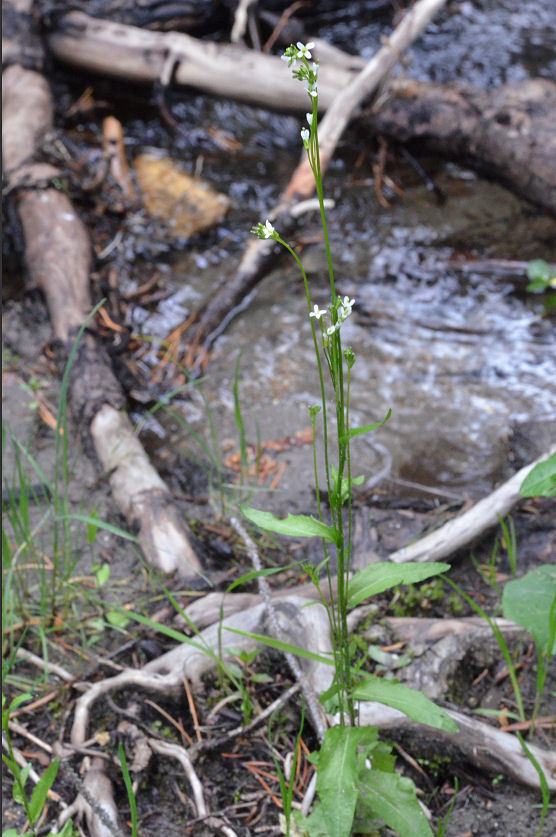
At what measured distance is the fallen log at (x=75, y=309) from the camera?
2.92m

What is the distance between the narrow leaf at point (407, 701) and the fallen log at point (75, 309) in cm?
99

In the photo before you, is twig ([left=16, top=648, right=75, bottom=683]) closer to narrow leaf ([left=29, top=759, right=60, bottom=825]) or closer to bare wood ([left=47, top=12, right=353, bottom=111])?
narrow leaf ([left=29, top=759, right=60, bottom=825])

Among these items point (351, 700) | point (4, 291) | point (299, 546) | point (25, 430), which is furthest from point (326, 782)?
point (4, 291)

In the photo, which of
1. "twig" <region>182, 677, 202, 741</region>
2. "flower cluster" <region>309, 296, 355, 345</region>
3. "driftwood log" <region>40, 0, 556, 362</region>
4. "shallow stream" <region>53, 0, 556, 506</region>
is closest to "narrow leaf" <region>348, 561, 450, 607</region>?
"flower cluster" <region>309, 296, 355, 345</region>

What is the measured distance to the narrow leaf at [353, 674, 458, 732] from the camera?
1.54 meters

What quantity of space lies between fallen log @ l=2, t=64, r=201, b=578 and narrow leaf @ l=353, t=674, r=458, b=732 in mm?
985

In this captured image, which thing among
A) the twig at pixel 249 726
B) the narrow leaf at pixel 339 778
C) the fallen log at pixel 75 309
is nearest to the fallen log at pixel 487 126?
the fallen log at pixel 75 309

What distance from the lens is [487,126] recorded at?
5082mm

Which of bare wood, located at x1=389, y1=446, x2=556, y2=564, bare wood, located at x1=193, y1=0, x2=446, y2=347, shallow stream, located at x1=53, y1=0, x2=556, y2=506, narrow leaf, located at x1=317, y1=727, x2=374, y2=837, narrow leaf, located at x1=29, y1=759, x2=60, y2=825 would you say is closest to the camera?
narrow leaf, located at x1=317, y1=727, x2=374, y2=837

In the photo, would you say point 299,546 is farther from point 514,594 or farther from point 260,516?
point 260,516

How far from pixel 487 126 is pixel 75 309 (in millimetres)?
3071

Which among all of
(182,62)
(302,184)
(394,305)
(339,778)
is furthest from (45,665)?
(182,62)

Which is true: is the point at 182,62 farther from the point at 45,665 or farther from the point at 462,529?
the point at 45,665

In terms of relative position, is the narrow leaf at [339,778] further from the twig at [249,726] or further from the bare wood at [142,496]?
the bare wood at [142,496]
